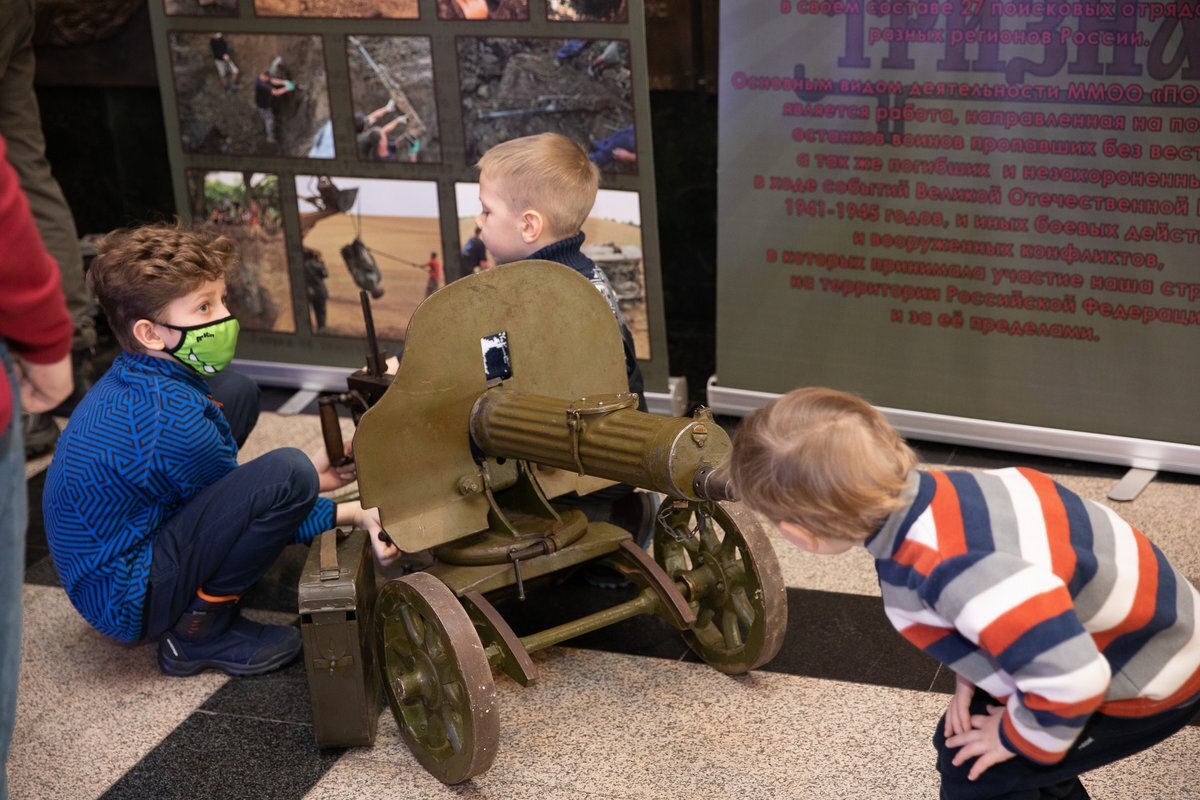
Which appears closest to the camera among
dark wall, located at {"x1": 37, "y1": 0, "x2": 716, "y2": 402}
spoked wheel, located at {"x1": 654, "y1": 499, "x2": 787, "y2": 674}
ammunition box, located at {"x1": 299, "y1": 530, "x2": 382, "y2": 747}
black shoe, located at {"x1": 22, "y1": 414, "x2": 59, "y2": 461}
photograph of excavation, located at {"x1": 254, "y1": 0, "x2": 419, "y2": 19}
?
ammunition box, located at {"x1": 299, "y1": 530, "x2": 382, "y2": 747}

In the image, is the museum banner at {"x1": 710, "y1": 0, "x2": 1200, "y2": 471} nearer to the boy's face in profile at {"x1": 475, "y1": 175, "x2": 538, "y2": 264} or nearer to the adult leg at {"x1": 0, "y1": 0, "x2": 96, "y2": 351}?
the boy's face in profile at {"x1": 475, "y1": 175, "x2": 538, "y2": 264}

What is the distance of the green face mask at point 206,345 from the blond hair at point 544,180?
0.62 meters

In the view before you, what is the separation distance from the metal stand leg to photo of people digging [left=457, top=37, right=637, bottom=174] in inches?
58.4

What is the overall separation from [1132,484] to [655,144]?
1804 millimetres

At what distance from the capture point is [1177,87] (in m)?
3.00

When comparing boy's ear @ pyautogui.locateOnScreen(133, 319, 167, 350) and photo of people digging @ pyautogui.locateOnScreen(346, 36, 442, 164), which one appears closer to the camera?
boy's ear @ pyautogui.locateOnScreen(133, 319, 167, 350)

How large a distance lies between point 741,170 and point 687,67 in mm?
503

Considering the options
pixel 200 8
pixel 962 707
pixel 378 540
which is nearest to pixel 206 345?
pixel 378 540

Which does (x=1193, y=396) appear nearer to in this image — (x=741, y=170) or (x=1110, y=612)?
(x=741, y=170)

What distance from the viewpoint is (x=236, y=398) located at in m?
3.10

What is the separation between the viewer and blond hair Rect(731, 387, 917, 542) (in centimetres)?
149

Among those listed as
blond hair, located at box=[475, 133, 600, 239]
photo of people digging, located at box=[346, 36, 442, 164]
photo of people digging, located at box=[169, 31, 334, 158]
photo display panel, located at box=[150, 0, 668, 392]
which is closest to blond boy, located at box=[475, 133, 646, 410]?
blond hair, located at box=[475, 133, 600, 239]

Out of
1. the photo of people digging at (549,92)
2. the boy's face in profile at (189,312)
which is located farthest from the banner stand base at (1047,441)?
the boy's face in profile at (189,312)

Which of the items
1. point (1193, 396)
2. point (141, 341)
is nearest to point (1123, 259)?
point (1193, 396)
